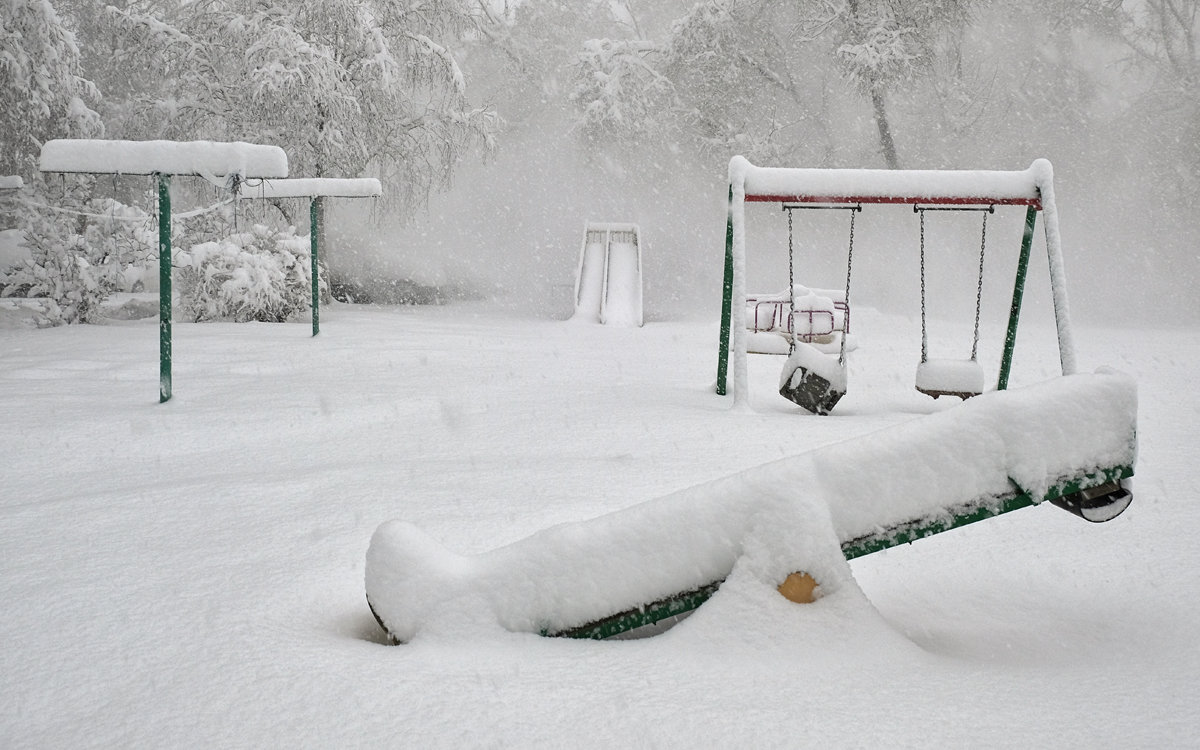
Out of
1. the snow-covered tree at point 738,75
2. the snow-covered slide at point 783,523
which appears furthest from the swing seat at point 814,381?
the snow-covered tree at point 738,75

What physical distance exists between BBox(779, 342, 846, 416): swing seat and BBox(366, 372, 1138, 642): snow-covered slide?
343 centimetres

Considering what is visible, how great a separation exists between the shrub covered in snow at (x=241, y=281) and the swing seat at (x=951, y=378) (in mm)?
9598

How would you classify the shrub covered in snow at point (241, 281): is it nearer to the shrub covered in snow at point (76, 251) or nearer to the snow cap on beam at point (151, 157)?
the shrub covered in snow at point (76, 251)

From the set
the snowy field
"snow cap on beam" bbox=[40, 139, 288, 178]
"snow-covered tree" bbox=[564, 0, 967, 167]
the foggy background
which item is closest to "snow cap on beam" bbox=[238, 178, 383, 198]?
"snow cap on beam" bbox=[40, 139, 288, 178]

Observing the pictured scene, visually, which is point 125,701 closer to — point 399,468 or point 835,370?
point 399,468

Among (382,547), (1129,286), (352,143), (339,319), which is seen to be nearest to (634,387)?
(382,547)

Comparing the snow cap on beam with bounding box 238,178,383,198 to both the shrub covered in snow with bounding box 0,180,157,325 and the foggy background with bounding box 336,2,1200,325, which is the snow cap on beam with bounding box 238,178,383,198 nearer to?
the shrub covered in snow with bounding box 0,180,157,325

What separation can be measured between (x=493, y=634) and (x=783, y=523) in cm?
75

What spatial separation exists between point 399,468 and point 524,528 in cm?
119

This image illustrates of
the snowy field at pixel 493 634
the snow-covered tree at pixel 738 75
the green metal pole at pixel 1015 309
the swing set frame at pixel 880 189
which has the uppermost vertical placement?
the snow-covered tree at pixel 738 75

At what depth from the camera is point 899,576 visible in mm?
2762

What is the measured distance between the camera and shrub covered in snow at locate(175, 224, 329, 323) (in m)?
12.1

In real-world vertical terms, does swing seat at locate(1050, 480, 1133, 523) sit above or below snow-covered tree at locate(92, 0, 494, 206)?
below

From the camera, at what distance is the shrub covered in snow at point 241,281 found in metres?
12.1
